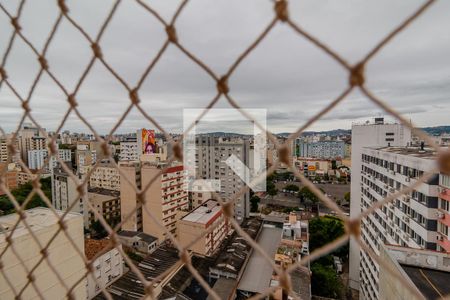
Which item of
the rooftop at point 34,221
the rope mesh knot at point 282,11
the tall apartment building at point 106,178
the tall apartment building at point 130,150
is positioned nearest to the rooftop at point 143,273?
the rooftop at point 34,221

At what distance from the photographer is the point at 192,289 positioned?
557 centimetres

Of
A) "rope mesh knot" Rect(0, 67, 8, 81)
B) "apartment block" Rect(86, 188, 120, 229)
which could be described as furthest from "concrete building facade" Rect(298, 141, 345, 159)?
"rope mesh knot" Rect(0, 67, 8, 81)

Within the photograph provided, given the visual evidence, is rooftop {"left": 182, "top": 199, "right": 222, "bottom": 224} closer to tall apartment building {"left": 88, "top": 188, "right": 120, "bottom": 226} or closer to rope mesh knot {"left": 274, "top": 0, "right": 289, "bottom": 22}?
tall apartment building {"left": 88, "top": 188, "right": 120, "bottom": 226}

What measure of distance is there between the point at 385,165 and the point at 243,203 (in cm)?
578

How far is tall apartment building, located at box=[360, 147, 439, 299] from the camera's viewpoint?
12.9ft

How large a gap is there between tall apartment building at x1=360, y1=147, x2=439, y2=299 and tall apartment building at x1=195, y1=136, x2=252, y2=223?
15.1 ft

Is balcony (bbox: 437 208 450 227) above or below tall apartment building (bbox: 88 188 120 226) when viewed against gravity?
above

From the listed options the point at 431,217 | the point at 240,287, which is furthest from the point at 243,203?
the point at 431,217

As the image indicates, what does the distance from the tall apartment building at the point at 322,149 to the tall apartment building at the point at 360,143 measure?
784 inches

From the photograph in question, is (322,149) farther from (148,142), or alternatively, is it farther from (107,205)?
(107,205)

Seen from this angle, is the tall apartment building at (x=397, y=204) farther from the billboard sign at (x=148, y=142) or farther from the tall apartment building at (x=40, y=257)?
the billboard sign at (x=148, y=142)

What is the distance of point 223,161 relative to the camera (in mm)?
11297

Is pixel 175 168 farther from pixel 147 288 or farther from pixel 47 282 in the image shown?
pixel 147 288

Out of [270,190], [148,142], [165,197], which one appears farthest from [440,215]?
[148,142]
